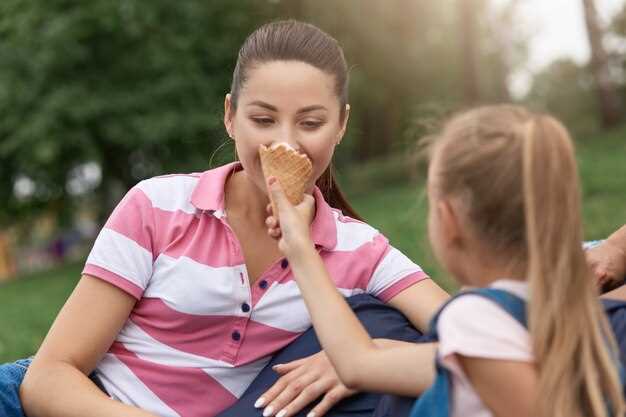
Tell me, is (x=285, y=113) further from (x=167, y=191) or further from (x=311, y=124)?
(x=167, y=191)

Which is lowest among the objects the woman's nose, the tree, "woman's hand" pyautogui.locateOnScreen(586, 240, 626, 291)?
"woman's hand" pyautogui.locateOnScreen(586, 240, 626, 291)

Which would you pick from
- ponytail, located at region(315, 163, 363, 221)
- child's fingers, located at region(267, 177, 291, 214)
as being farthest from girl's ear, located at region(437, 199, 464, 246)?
ponytail, located at region(315, 163, 363, 221)

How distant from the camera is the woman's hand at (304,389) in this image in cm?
245

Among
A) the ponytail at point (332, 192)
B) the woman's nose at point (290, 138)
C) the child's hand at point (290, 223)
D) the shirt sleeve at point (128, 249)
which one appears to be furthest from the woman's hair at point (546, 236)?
the ponytail at point (332, 192)

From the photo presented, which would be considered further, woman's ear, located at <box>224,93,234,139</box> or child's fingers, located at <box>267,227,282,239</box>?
woman's ear, located at <box>224,93,234,139</box>

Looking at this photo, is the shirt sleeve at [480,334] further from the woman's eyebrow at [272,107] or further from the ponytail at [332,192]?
the ponytail at [332,192]

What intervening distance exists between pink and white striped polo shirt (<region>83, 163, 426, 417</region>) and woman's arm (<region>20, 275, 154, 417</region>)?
7 cm

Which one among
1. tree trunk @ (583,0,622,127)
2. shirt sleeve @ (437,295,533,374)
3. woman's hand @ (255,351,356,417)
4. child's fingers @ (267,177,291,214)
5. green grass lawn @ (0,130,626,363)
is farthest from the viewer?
tree trunk @ (583,0,622,127)

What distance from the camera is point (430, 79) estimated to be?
2411 cm

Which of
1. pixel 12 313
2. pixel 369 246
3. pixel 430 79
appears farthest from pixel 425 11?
pixel 369 246

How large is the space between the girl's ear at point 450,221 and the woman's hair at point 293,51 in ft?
3.09

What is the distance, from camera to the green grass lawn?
801 centimetres

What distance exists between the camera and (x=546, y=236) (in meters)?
1.75

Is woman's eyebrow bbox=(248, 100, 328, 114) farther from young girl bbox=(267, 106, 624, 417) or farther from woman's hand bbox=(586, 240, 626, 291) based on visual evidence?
woman's hand bbox=(586, 240, 626, 291)
